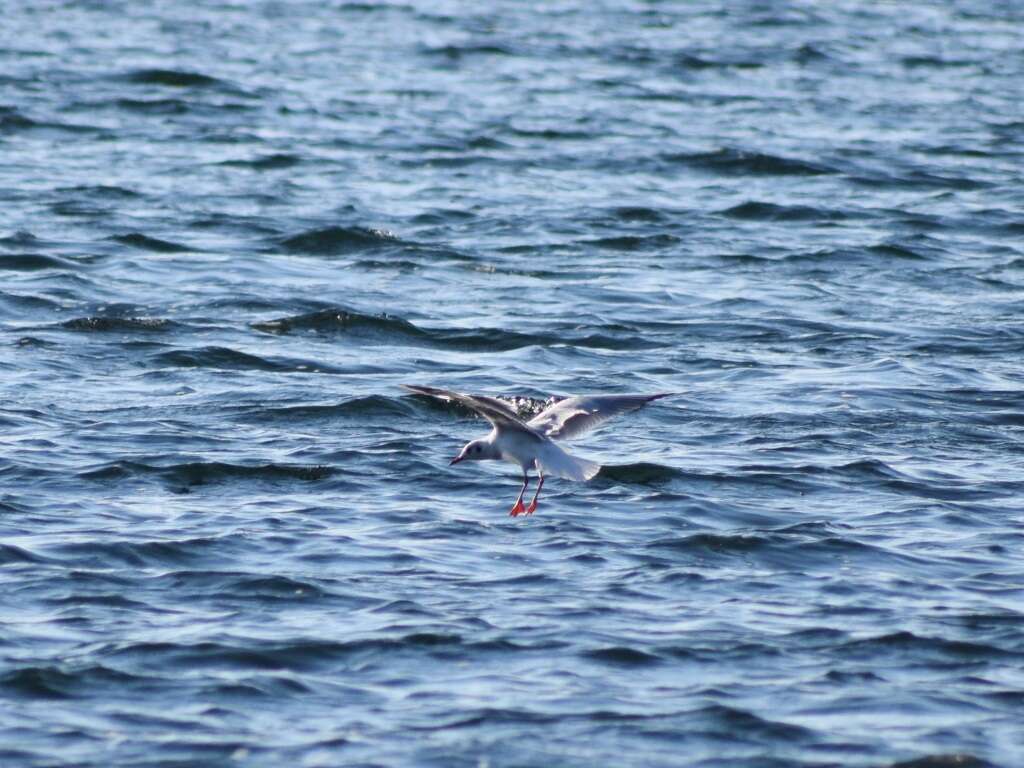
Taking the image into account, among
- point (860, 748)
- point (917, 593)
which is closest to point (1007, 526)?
point (917, 593)

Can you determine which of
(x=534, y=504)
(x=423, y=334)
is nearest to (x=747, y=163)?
(x=423, y=334)

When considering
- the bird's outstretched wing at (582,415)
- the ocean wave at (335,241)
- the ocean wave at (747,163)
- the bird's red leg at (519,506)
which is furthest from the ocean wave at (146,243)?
the bird's outstretched wing at (582,415)

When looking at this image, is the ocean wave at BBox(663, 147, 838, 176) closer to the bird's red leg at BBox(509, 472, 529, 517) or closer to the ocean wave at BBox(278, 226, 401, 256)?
the ocean wave at BBox(278, 226, 401, 256)

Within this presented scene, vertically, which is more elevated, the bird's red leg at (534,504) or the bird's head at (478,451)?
the bird's head at (478,451)

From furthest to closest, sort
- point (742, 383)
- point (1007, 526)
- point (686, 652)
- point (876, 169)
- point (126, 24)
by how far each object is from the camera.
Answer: point (126, 24)
point (876, 169)
point (742, 383)
point (1007, 526)
point (686, 652)

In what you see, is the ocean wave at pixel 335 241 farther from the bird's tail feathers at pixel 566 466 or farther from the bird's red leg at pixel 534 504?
the bird's tail feathers at pixel 566 466

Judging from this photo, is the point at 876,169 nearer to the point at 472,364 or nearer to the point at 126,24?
the point at 472,364

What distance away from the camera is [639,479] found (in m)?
11.9

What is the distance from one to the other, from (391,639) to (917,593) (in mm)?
2751

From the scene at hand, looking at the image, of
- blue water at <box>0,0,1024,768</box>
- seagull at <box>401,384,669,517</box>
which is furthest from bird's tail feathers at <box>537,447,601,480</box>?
blue water at <box>0,0,1024,768</box>

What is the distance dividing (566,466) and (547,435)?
31 centimetres

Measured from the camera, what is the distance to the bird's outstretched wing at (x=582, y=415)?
11.0 m

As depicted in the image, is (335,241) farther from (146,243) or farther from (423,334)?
(423,334)

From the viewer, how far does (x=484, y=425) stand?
44.7ft
